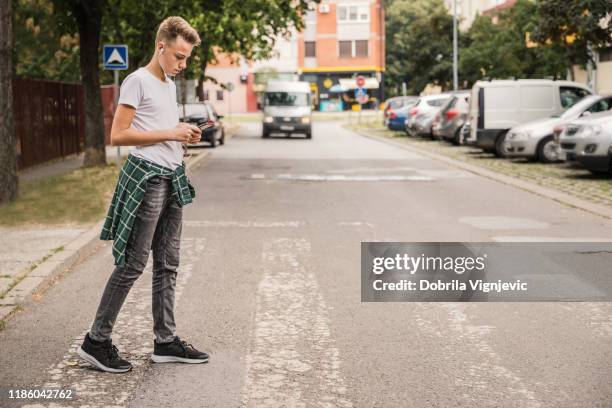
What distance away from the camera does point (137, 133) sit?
5336 mm

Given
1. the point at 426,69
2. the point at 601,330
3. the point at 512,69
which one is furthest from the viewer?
the point at 426,69

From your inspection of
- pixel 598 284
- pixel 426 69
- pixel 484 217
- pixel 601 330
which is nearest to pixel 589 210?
pixel 484 217

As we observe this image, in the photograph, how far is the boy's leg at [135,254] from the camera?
17.8 ft

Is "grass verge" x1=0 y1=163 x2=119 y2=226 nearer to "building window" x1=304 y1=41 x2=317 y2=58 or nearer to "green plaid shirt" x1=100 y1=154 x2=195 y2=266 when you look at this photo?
"green plaid shirt" x1=100 y1=154 x2=195 y2=266

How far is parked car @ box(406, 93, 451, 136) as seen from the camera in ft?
122

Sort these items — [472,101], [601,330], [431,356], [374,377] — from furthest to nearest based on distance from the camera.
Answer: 1. [472,101]
2. [601,330]
3. [431,356]
4. [374,377]

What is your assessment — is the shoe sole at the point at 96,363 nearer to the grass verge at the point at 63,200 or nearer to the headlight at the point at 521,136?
the grass verge at the point at 63,200

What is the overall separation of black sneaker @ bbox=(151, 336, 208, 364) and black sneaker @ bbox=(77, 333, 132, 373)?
21 centimetres

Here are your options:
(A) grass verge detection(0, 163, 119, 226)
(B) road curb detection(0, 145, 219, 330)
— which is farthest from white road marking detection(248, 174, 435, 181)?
(B) road curb detection(0, 145, 219, 330)

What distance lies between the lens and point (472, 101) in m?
25.6

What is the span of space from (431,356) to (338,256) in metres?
3.93

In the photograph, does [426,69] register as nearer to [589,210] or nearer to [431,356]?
[589,210]

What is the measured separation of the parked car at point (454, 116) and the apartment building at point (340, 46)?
63274 mm

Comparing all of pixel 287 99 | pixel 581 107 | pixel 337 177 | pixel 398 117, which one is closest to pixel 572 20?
pixel 581 107
